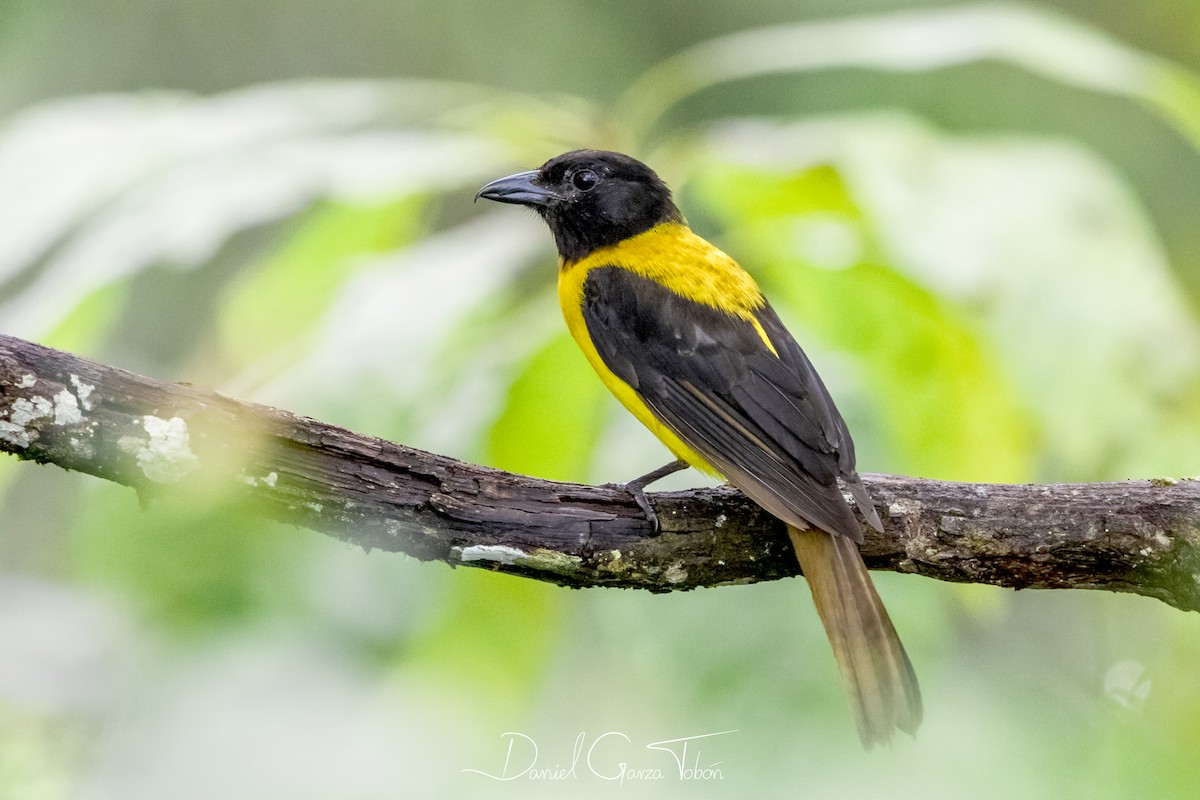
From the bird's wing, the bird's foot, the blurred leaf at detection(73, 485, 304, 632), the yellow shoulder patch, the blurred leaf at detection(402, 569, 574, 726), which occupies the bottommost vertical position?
the blurred leaf at detection(402, 569, 574, 726)

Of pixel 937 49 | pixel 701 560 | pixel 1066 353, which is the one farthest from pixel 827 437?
pixel 937 49

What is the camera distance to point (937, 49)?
2756mm

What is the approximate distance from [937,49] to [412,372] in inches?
55.4

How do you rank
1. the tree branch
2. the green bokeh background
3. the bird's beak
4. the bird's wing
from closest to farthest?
the tree branch
the green bokeh background
the bird's wing
the bird's beak

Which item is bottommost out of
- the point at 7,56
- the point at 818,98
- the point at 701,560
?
the point at 701,560

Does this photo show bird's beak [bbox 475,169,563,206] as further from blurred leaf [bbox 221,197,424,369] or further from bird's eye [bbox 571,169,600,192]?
blurred leaf [bbox 221,197,424,369]

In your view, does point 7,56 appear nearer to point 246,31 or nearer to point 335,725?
point 246,31

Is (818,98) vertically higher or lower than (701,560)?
higher

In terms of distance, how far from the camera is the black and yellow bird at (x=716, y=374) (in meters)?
2.64

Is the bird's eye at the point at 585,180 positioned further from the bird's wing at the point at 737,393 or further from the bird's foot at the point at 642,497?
the bird's foot at the point at 642,497

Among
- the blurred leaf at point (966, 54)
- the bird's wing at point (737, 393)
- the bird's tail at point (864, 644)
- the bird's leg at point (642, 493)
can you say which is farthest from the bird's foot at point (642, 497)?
the blurred leaf at point (966, 54)

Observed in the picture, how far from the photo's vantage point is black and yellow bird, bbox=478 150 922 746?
264 cm

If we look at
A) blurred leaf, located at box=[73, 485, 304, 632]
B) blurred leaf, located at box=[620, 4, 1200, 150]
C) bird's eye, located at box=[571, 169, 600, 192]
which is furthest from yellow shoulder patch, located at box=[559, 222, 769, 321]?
blurred leaf, located at box=[73, 485, 304, 632]

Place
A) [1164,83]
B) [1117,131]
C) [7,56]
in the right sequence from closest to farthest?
[1164,83] < [7,56] < [1117,131]
